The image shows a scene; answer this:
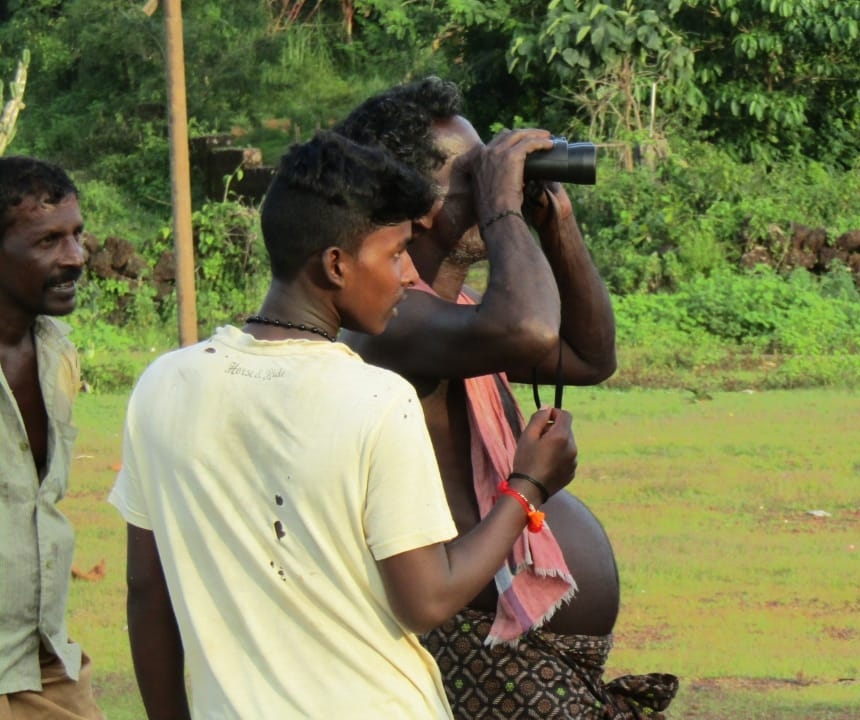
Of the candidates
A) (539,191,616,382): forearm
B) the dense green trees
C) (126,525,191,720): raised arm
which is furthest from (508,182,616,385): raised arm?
the dense green trees

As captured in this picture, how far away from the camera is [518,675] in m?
2.21

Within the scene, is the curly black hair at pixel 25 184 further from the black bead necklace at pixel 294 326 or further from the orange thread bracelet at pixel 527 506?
the orange thread bracelet at pixel 527 506

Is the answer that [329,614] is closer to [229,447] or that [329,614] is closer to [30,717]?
[229,447]

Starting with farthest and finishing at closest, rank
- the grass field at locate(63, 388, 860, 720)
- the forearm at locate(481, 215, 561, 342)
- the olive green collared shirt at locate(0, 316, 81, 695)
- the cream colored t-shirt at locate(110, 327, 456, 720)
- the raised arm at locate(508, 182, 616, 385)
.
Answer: the grass field at locate(63, 388, 860, 720) < the olive green collared shirt at locate(0, 316, 81, 695) < the raised arm at locate(508, 182, 616, 385) < the forearm at locate(481, 215, 561, 342) < the cream colored t-shirt at locate(110, 327, 456, 720)

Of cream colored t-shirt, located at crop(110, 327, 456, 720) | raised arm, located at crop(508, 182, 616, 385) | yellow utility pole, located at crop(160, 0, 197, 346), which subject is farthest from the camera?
yellow utility pole, located at crop(160, 0, 197, 346)

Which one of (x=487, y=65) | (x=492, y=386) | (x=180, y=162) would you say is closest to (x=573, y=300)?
(x=492, y=386)

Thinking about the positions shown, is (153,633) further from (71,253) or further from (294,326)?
(71,253)

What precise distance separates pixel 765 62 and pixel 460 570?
12954 mm

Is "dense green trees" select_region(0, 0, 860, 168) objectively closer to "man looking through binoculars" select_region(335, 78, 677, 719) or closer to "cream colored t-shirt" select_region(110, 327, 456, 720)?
"man looking through binoculars" select_region(335, 78, 677, 719)

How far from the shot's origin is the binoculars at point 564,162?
7.50 feet

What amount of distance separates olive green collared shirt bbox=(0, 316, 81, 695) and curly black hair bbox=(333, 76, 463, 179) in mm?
838

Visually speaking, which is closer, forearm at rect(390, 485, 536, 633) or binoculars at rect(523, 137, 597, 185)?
forearm at rect(390, 485, 536, 633)

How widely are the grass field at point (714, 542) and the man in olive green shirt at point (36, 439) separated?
1387 mm

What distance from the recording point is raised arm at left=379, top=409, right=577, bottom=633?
1.68 meters
